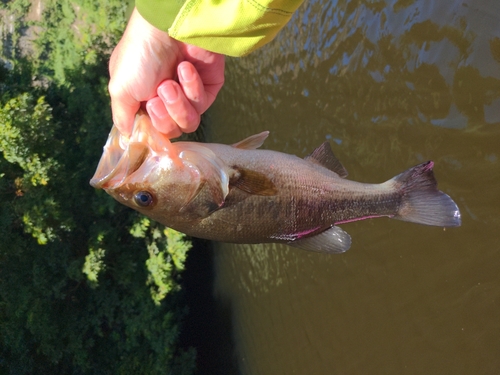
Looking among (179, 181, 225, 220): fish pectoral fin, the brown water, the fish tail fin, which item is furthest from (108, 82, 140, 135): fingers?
the brown water

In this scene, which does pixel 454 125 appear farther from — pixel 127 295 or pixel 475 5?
pixel 127 295

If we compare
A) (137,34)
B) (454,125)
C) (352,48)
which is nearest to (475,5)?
(454,125)

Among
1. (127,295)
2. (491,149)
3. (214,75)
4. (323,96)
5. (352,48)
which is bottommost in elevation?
(127,295)

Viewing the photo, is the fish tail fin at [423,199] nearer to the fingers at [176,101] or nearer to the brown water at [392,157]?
the fingers at [176,101]

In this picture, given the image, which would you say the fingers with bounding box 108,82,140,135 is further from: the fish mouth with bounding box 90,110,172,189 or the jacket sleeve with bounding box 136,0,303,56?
the jacket sleeve with bounding box 136,0,303,56

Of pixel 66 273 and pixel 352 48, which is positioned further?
pixel 66 273

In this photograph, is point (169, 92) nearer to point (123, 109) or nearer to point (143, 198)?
point (123, 109)
